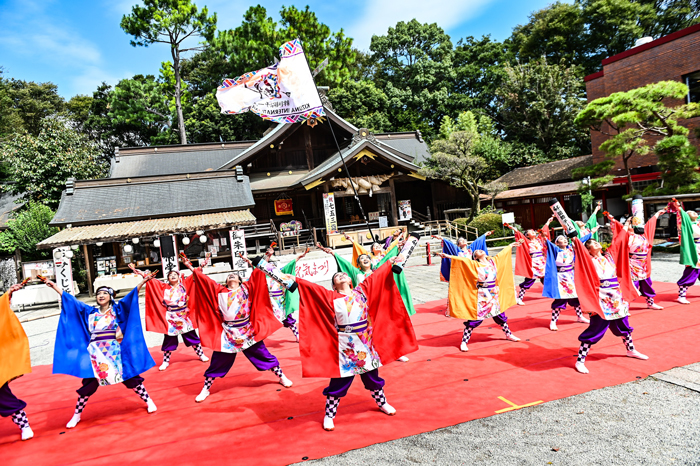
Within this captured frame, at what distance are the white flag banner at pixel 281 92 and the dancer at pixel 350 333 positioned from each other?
5867 millimetres

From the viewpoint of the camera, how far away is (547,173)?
24.0 meters

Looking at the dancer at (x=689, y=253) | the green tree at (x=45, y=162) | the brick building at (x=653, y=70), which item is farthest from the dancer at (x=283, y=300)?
the green tree at (x=45, y=162)

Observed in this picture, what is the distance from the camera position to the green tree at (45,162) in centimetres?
2175

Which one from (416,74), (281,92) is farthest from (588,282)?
(416,74)

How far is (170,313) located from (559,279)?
22.0ft

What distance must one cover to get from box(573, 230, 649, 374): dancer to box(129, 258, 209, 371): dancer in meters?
5.82

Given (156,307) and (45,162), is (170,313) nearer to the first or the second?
(156,307)

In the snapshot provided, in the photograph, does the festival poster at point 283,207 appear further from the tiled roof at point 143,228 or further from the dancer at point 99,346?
the dancer at point 99,346

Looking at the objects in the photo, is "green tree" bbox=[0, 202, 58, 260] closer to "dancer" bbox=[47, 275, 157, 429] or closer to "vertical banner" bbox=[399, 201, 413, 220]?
"vertical banner" bbox=[399, 201, 413, 220]

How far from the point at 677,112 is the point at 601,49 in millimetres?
21486

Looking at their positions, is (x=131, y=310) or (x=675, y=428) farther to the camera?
(x=131, y=310)

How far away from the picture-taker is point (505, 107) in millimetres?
30938

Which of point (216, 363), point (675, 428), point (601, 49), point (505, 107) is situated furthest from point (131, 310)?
point (601, 49)

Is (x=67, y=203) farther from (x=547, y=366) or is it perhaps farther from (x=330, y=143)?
(x=547, y=366)
